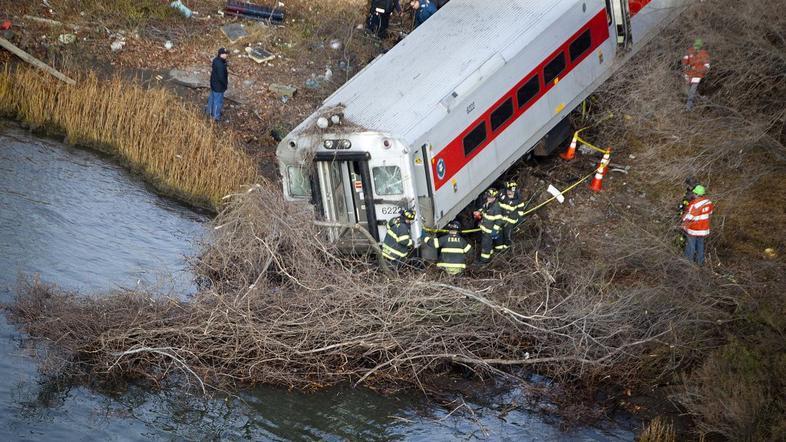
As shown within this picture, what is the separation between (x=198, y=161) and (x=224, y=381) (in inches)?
266

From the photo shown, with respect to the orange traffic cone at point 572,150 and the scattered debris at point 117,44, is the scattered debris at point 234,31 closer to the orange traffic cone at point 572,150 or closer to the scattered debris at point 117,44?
the scattered debris at point 117,44

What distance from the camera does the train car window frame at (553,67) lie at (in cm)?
1925

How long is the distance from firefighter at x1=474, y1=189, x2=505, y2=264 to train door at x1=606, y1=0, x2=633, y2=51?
15.9ft

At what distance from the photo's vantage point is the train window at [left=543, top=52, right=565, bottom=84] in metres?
19.3

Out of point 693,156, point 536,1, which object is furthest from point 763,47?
point 536,1

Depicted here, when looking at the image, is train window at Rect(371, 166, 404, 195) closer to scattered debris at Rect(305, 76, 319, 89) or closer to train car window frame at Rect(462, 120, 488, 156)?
train car window frame at Rect(462, 120, 488, 156)

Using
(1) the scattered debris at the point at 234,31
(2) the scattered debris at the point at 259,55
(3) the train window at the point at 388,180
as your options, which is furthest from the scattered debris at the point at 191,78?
(3) the train window at the point at 388,180

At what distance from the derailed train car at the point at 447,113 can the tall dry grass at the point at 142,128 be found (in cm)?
374

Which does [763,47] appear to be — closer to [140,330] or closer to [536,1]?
[536,1]

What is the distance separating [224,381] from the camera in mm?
15352

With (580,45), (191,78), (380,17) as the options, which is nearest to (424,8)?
(380,17)

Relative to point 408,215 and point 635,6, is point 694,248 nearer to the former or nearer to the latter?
point 408,215

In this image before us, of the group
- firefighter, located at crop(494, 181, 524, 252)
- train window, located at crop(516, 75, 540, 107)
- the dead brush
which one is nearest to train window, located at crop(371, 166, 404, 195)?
the dead brush

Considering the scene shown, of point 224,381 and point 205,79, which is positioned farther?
point 205,79
